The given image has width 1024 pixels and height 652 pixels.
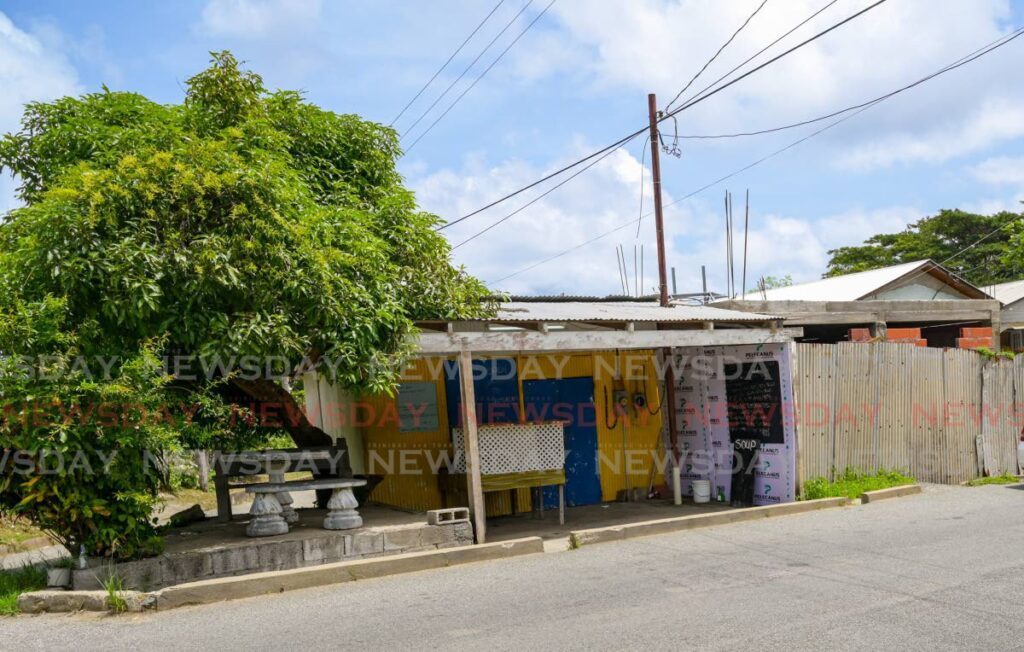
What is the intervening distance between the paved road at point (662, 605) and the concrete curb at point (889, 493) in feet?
8.23

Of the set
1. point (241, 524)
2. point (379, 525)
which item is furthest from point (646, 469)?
point (241, 524)

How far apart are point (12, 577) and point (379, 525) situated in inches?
141

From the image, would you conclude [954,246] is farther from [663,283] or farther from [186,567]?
[186,567]

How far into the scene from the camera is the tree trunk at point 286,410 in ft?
32.4

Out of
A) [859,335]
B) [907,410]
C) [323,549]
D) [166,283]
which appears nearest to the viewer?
[166,283]

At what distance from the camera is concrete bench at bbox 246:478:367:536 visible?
30.2 feet

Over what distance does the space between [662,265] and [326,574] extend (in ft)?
26.4

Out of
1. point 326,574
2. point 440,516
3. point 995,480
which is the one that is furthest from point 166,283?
point 995,480

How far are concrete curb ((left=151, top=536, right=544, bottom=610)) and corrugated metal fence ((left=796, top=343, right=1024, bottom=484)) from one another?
500 centimetres

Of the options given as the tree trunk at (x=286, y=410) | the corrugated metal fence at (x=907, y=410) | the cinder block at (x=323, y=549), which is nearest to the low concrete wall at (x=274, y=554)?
the cinder block at (x=323, y=549)

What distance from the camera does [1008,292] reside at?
85.4ft

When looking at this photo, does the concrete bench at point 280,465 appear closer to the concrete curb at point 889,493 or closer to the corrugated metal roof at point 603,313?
the corrugated metal roof at point 603,313

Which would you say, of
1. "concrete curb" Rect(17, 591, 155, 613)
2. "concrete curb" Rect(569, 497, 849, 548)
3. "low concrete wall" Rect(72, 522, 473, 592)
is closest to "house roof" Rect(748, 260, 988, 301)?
"concrete curb" Rect(569, 497, 849, 548)

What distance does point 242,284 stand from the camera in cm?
823
